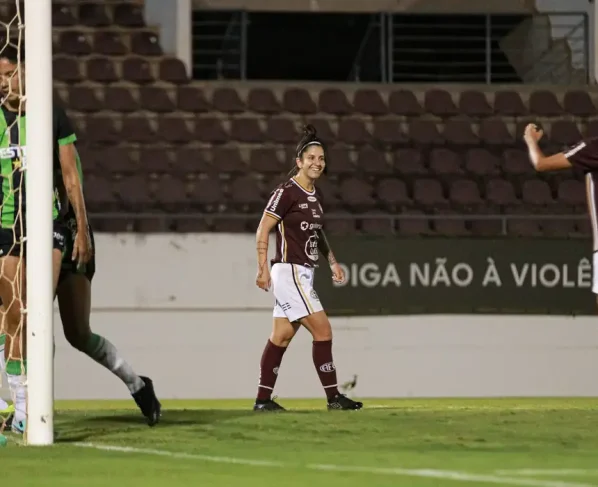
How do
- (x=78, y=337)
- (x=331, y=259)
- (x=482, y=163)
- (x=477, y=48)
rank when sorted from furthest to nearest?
(x=477, y=48) → (x=482, y=163) → (x=331, y=259) → (x=78, y=337)

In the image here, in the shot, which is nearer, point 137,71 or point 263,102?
point 263,102

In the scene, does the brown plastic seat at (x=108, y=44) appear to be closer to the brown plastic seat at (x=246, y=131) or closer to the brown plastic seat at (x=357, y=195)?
the brown plastic seat at (x=246, y=131)

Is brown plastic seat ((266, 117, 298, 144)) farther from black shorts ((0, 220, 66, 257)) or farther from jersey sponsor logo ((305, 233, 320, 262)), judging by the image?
black shorts ((0, 220, 66, 257))

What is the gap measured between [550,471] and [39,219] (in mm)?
Result: 2126

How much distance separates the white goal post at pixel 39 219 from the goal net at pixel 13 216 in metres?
0.24

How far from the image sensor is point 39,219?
4703 millimetres

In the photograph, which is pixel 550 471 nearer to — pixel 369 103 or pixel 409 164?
pixel 409 164

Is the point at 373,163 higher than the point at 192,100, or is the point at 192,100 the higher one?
the point at 192,100

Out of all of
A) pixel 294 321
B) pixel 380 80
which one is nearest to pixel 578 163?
pixel 294 321

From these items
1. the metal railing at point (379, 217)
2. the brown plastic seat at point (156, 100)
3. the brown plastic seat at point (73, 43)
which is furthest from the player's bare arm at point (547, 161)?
the brown plastic seat at point (73, 43)

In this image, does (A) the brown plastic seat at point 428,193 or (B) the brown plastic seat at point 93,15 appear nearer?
(A) the brown plastic seat at point 428,193

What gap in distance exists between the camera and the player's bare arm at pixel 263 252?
22.3 feet

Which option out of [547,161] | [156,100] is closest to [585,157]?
[547,161]

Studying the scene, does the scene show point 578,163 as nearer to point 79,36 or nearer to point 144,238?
point 144,238
